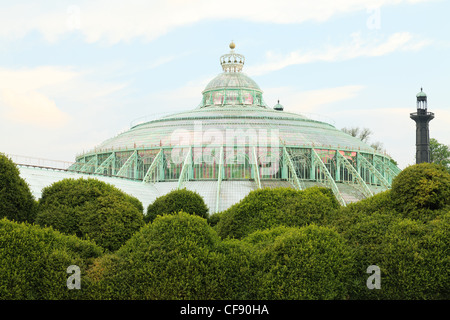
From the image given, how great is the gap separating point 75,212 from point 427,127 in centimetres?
5135

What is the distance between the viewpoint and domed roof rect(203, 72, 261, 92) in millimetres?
63219

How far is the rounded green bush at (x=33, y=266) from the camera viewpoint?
655 inches

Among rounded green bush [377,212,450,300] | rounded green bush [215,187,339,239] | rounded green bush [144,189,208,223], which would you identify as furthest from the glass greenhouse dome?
rounded green bush [377,212,450,300]

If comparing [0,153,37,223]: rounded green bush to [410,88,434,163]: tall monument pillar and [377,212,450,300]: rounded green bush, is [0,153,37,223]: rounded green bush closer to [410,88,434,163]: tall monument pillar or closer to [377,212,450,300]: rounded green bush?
[377,212,450,300]: rounded green bush

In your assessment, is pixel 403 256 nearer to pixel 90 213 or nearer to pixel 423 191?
pixel 423 191

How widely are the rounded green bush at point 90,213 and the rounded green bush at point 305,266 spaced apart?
6348 millimetres

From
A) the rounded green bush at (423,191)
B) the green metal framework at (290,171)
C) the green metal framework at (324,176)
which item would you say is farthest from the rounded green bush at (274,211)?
the green metal framework at (324,176)

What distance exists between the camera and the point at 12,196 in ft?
71.7

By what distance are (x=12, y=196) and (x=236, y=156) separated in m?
29.1

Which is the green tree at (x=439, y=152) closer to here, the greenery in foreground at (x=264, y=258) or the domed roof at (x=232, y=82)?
the domed roof at (x=232, y=82)

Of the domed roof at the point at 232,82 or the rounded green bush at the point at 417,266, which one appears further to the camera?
the domed roof at the point at 232,82

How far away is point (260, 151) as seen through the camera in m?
50.0

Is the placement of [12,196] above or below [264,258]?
above

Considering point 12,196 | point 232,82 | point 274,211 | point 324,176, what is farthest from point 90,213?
point 232,82
